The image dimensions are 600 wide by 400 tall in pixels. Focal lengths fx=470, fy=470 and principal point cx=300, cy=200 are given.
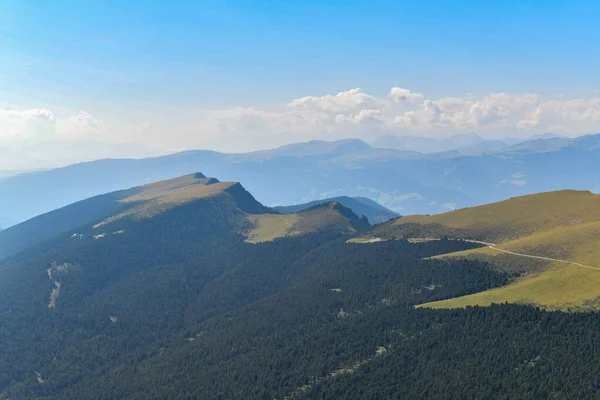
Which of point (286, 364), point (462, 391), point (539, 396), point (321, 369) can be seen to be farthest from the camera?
point (286, 364)

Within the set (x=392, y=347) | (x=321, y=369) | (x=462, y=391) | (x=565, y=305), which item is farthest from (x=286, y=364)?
(x=565, y=305)

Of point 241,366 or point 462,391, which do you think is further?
point 241,366

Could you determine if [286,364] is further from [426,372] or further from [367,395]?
[426,372]

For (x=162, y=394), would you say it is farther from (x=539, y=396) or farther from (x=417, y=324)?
(x=539, y=396)

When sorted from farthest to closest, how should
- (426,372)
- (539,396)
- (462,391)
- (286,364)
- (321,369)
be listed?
(286,364) → (321,369) → (426,372) → (462,391) → (539,396)

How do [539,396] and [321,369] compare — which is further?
[321,369]

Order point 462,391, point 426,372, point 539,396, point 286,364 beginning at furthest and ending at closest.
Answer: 1. point 286,364
2. point 426,372
3. point 462,391
4. point 539,396

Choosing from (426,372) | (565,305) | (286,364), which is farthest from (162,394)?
(565,305)

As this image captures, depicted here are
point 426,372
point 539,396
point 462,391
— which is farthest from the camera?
point 426,372
